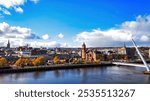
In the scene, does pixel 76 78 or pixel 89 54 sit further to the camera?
pixel 89 54

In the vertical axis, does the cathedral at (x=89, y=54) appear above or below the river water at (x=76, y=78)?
above

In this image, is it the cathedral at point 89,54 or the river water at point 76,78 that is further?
the cathedral at point 89,54

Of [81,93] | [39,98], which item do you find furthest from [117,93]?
[39,98]

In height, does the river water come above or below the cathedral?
below

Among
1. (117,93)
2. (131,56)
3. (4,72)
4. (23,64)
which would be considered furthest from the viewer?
(131,56)

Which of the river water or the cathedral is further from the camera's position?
the cathedral

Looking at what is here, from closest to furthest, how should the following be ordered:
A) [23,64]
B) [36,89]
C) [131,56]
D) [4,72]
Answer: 1. [36,89]
2. [4,72]
3. [23,64]
4. [131,56]

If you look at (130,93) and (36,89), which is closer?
(130,93)

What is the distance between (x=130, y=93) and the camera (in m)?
2.10

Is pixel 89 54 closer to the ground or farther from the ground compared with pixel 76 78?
farther from the ground

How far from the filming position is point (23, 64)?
381 inches

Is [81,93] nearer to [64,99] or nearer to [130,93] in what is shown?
[64,99]

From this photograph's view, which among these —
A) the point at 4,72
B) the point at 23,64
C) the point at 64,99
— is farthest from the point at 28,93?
the point at 23,64

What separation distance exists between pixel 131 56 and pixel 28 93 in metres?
15.5
